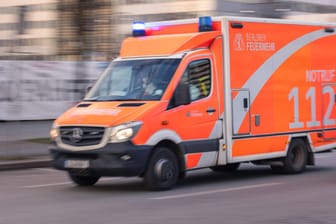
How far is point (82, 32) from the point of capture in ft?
70.5

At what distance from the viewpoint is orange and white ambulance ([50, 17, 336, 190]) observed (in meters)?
11.5

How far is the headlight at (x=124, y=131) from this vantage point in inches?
441

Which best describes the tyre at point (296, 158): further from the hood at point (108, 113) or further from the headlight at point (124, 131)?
the headlight at point (124, 131)

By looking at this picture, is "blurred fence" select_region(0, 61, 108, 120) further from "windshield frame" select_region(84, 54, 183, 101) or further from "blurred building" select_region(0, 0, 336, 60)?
"windshield frame" select_region(84, 54, 183, 101)

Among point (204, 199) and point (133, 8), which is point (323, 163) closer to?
point (204, 199)

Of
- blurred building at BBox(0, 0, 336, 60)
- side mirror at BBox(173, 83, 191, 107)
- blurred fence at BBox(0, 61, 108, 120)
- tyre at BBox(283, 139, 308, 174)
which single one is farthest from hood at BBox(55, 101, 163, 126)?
blurred fence at BBox(0, 61, 108, 120)

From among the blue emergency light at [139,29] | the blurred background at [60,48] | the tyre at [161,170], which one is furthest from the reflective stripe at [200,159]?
the blurred background at [60,48]

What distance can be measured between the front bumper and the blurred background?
974 centimetres

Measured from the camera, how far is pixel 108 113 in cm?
1150

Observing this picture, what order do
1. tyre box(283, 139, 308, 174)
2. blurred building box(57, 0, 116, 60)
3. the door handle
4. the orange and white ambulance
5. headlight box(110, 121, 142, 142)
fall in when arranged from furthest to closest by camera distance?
blurred building box(57, 0, 116, 60) < tyre box(283, 139, 308, 174) < the door handle < the orange and white ambulance < headlight box(110, 121, 142, 142)

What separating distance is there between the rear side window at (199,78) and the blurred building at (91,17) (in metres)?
9.58

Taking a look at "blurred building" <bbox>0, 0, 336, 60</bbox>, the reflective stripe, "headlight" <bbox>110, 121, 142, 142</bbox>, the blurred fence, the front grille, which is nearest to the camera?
"headlight" <bbox>110, 121, 142, 142</bbox>

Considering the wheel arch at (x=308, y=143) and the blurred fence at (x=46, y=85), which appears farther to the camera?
the blurred fence at (x=46, y=85)

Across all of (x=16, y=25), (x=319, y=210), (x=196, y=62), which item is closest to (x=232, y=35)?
(x=196, y=62)
